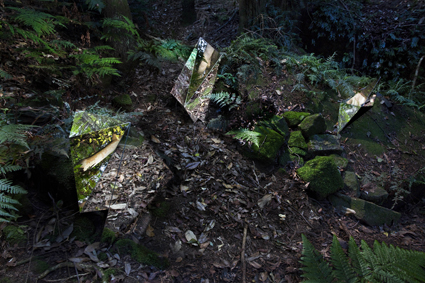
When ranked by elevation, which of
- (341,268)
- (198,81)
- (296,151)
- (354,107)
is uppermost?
(198,81)

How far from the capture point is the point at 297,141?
12.9 feet

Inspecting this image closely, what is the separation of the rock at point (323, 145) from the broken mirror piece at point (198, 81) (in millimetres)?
1946

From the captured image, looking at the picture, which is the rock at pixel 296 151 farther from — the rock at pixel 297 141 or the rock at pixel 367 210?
the rock at pixel 367 210

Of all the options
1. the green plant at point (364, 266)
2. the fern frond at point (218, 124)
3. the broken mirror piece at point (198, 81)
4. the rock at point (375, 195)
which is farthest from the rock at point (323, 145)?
the broken mirror piece at point (198, 81)

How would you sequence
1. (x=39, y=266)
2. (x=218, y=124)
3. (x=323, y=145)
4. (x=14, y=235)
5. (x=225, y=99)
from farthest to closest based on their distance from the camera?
1. (x=323, y=145)
2. (x=225, y=99)
3. (x=218, y=124)
4. (x=14, y=235)
5. (x=39, y=266)

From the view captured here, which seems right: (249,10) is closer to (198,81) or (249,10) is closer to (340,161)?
(198,81)

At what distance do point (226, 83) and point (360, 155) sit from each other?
2.79 metres

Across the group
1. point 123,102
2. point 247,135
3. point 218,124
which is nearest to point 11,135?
point 123,102

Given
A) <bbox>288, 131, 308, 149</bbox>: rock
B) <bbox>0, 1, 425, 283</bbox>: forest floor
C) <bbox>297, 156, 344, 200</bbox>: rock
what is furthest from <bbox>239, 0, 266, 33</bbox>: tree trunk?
<bbox>297, 156, 344, 200</bbox>: rock

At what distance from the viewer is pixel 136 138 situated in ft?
9.49

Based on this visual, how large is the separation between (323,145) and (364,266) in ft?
7.17

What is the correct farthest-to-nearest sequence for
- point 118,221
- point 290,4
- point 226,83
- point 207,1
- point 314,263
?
point 207,1 → point 290,4 → point 226,83 → point 118,221 → point 314,263

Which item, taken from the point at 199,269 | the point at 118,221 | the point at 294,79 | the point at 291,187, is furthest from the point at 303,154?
the point at 118,221

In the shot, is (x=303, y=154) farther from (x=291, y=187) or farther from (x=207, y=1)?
(x=207, y=1)
